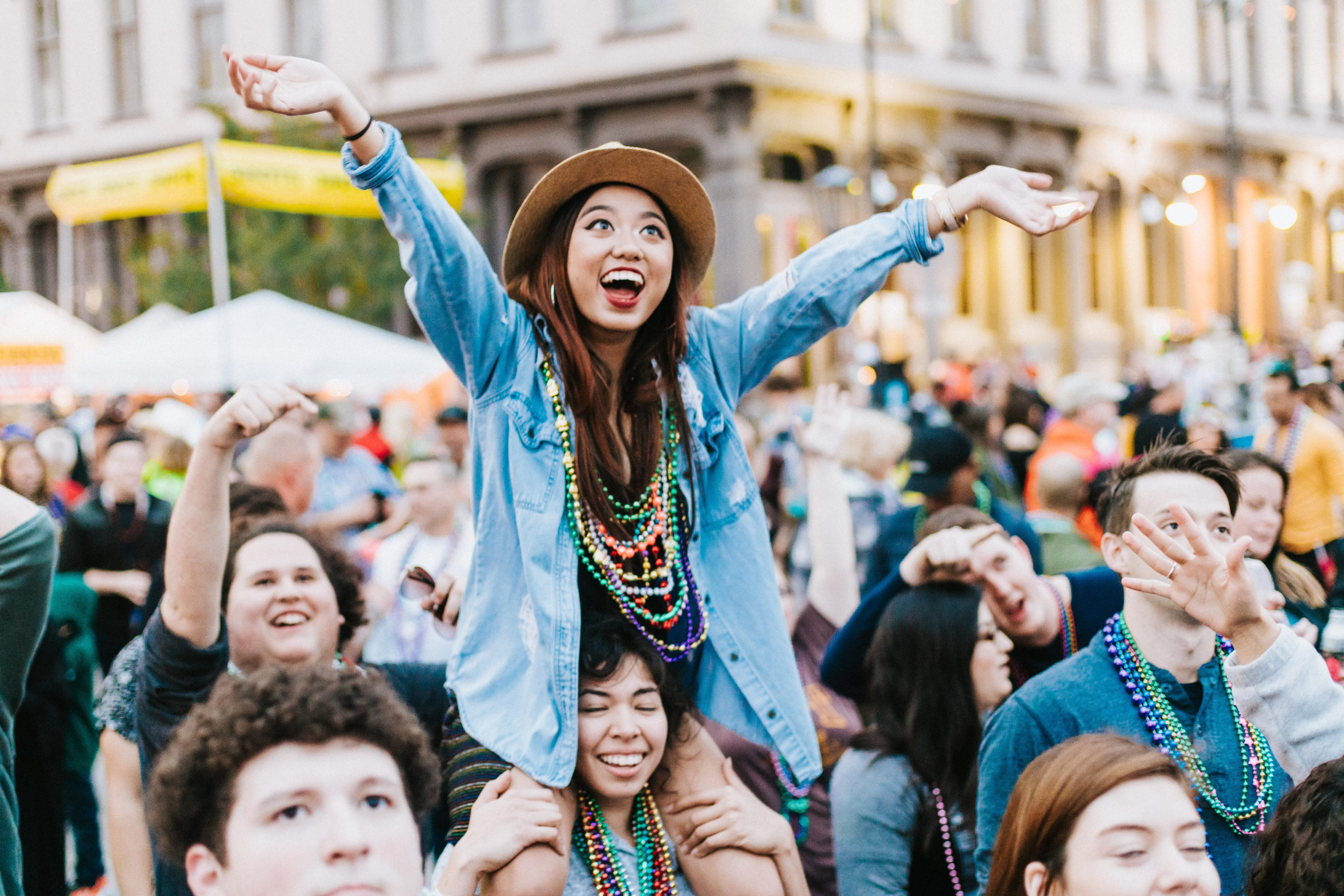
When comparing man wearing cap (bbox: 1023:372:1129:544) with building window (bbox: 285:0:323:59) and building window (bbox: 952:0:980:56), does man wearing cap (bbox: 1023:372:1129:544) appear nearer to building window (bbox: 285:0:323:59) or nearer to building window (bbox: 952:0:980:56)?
building window (bbox: 952:0:980:56)

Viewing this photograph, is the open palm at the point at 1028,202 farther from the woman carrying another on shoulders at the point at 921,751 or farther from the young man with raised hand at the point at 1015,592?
the woman carrying another on shoulders at the point at 921,751

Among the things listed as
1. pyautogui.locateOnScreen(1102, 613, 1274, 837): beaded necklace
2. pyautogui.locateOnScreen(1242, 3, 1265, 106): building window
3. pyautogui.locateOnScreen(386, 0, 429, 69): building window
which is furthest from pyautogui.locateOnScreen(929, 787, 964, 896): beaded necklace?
pyautogui.locateOnScreen(1242, 3, 1265, 106): building window

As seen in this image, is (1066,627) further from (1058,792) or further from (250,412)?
(250,412)

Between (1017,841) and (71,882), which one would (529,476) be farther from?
(71,882)

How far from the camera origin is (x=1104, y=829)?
220 cm

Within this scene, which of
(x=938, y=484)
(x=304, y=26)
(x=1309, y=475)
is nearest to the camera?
(x=938, y=484)

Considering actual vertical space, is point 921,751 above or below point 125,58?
below

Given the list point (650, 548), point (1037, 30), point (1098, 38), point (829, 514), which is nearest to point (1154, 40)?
point (1098, 38)

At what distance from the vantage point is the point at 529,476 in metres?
2.78

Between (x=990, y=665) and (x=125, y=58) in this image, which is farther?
(x=125, y=58)

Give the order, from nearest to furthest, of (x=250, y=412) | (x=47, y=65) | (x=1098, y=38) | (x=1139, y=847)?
(x=1139, y=847), (x=250, y=412), (x=47, y=65), (x=1098, y=38)

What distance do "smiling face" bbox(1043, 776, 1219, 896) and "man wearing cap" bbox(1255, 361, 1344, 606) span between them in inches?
215

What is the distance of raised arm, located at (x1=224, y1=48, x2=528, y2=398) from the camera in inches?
99.6

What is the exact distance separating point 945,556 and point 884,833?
28.1 inches
